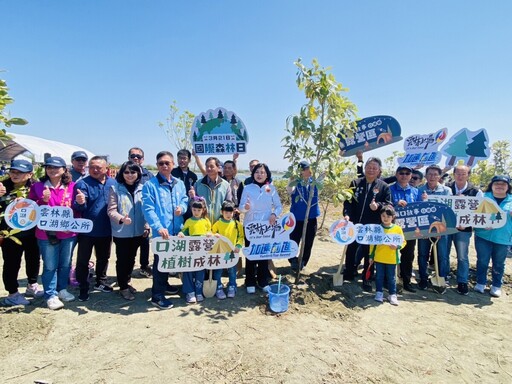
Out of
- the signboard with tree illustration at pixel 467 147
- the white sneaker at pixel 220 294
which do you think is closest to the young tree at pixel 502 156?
the signboard with tree illustration at pixel 467 147

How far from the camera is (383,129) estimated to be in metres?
5.61

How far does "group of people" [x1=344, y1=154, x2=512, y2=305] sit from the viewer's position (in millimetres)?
4418

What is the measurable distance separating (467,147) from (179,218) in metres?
6.77

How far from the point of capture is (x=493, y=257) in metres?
4.74

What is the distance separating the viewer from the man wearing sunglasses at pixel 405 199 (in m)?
4.77

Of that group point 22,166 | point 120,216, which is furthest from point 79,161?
point 120,216

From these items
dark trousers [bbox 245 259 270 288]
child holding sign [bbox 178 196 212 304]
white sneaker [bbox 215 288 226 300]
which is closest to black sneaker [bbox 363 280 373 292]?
dark trousers [bbox 245 259 270 288]

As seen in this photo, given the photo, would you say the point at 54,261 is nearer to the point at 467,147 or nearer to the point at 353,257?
the point at 353,257

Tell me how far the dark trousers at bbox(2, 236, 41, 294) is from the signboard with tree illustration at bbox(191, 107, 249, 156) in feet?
9.73

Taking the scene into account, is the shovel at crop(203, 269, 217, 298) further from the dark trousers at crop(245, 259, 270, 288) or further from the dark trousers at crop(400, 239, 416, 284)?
the dark trousers at crop(400, 239, 416, 284)

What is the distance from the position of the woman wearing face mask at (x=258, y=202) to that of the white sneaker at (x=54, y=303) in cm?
272

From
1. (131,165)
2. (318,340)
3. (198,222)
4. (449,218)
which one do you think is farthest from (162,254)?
(449,218)

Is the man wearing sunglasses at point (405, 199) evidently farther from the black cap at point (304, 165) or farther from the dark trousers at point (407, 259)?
the black cap at point (304, 165)

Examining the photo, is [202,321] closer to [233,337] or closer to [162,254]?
[233,337]
